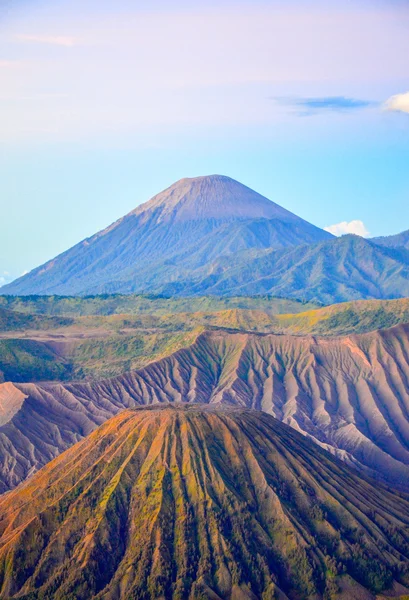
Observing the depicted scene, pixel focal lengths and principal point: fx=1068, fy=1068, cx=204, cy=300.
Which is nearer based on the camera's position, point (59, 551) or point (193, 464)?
point (59, 551)

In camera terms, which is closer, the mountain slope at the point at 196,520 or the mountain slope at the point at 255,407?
the mountain slope at the point at 196,520

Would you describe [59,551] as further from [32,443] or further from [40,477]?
[32,443]

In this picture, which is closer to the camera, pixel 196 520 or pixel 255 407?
pixel 196 520

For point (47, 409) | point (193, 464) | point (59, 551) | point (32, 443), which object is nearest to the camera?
point (59, 551)

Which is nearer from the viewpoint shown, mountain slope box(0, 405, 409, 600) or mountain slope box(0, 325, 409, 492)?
mountain slope box(0, 405, 409, 600)

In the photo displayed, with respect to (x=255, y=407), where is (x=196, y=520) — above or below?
above

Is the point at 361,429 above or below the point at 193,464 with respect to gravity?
below

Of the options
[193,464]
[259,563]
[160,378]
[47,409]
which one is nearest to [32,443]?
[47,409]

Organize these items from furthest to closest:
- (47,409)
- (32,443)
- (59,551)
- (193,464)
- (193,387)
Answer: (193,387) → (47,409) → (32,443) → (193,464) → (59,551)
